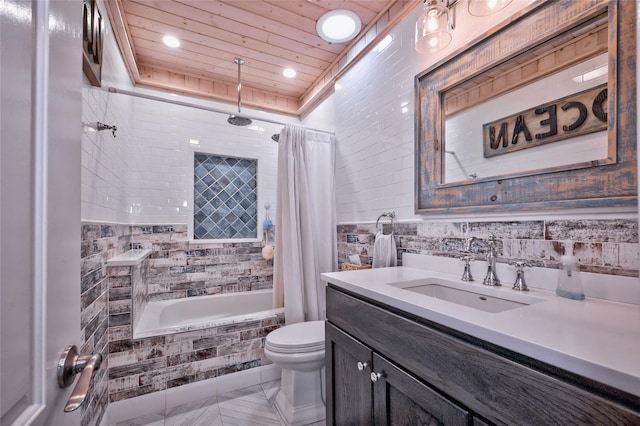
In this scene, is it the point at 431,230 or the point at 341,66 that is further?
the point at 341,66

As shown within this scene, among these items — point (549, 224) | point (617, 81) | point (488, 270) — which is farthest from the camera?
point (488, 270)

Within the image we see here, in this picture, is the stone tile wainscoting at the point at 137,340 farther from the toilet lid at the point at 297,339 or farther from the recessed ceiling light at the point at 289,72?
the recessed ceiling light at the point at 289,72

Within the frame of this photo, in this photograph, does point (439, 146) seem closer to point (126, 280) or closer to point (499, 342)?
point (499, 342)

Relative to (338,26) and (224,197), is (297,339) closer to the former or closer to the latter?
(224,197)

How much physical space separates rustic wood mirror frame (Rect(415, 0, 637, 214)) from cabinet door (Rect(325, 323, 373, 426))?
0.84m

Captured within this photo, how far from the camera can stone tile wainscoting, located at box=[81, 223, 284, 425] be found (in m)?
1.42

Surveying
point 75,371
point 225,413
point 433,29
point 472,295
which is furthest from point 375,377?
point 433,29

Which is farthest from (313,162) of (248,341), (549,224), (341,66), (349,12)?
(549,224)

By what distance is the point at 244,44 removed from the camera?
92.4 inches

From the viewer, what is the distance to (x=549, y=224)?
1062mm

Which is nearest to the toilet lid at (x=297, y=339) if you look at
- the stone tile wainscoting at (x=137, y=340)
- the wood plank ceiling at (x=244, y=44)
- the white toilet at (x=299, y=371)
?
the white toilet at (x=299, y=371)

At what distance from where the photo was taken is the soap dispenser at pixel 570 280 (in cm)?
93

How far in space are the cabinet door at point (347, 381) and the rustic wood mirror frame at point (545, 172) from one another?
84 cm

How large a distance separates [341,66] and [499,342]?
97.2 inches
